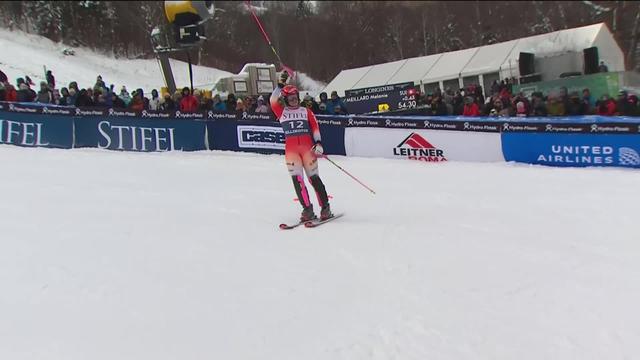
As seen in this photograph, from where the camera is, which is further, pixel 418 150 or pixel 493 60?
pixel 493 60

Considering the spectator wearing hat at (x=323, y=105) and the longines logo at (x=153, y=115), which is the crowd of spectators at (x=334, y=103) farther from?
the longines logo at (x=153, y=115)

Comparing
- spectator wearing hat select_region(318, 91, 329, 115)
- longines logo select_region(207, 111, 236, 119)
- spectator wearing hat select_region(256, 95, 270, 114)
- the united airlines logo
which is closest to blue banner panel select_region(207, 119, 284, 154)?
longines logo select_region(207, 111, 236, 119)

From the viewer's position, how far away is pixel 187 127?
14.1 meters

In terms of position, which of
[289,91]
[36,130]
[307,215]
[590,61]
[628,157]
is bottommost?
[307,215]

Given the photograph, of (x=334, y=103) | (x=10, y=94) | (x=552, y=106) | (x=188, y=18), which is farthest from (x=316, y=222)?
(x=10, y=94)

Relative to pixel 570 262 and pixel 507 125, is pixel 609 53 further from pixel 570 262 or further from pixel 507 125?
pixel 570 262

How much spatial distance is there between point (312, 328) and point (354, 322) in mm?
349

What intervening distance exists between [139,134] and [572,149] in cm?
1014

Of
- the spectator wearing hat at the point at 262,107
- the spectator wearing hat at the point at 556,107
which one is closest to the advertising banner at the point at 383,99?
the spectator wearing hat at the point at 262,107

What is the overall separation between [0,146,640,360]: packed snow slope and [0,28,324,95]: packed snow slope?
2334 centimetres

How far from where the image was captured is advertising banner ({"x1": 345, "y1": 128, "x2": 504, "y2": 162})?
473 inches

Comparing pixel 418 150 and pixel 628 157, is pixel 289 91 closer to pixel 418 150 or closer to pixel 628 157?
pixel 418 150

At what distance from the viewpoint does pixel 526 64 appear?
26453 millimetres

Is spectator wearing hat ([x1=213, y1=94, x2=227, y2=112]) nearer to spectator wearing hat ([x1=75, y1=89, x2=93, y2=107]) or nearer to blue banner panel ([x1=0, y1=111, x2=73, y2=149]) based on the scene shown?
spectator wearing hat ([x1=75, y1=89, x2=93, y2=107])
